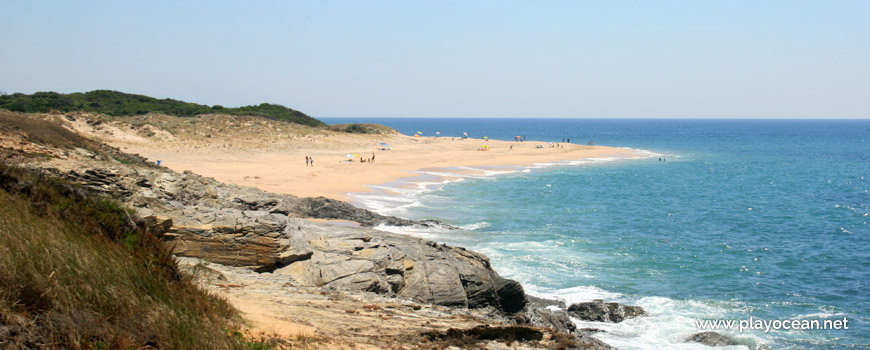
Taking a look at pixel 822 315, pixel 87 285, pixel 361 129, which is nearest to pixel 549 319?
pixel 822 315

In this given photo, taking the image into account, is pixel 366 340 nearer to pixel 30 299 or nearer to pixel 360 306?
pixel 360 306

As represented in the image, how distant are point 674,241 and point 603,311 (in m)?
11.3

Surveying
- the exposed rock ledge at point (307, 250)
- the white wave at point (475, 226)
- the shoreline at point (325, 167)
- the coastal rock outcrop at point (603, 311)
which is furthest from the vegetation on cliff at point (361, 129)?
the coastal rock outcrop at point (603, 311)

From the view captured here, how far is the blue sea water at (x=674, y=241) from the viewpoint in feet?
56.4

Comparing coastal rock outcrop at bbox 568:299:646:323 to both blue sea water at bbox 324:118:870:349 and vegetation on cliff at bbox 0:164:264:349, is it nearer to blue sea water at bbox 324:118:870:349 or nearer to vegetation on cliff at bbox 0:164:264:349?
blue sea water at bbox 324:118:870:349

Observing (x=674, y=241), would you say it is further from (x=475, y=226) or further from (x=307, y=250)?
(x=307, y=250)

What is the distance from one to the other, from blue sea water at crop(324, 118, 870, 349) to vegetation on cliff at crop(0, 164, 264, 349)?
1140 cm

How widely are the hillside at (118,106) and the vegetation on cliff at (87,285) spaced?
58646 millimetres

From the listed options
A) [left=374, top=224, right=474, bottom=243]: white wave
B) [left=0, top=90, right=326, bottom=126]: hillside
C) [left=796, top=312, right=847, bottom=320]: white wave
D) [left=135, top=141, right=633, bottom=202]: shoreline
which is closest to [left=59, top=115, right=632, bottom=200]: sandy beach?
Answer: [left=135, top=141, right=633, bottom=202]: shoreline

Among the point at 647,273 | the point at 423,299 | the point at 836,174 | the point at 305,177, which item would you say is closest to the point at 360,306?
the point at 423,299

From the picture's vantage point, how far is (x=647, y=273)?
21062mm

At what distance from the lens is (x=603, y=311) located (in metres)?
16.7

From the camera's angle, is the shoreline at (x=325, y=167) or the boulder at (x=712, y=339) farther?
the shoreline at (x=325, y=167)

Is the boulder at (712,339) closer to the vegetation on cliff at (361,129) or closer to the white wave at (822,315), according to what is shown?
the white wave at (822,315)
